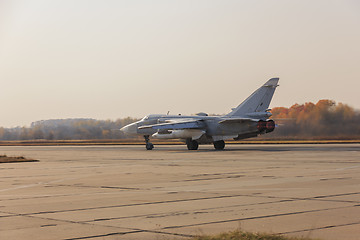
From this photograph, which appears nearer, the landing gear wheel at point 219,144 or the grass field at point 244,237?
the grass field at point 244,237

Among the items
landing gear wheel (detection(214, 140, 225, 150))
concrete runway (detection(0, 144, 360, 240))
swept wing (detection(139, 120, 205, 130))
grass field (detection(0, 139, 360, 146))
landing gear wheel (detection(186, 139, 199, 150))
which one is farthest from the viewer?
grass field (detection(0, 139, 360, 146))

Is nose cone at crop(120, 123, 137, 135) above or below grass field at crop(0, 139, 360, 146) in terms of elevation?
above

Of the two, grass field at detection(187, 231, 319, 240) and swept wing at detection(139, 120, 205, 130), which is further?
swept wing at detection(139, 120, 205, 130)

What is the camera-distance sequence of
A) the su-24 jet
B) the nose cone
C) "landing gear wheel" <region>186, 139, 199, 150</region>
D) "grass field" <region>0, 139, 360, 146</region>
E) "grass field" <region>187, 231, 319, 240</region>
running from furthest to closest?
"grass field" <region>0, 139, 360, 146</region> → the nose cone → "landing gear wheel" <region>186, 139, 199, 150</region> → the su-24 jet → "grass field" <region>187, 231, 319, 240</region>

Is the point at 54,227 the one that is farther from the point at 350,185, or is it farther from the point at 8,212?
the point at 350,185

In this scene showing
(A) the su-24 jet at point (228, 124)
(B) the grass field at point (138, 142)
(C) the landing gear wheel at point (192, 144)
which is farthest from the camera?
(B) the grass field at point (138, 142)

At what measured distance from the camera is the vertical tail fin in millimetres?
40281

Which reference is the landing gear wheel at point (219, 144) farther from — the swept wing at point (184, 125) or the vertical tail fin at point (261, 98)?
the vertical tail fin at point (261, 98)

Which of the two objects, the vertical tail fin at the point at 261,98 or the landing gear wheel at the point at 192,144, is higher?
the vertical tail fin at the point at 261,98

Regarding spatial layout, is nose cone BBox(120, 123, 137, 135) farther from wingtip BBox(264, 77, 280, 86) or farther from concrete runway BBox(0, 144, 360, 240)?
concrete runway BBox(0, 144, 360, 240)

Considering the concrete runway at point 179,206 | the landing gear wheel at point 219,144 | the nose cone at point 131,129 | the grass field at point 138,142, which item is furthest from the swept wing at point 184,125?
the concrete runway at point 179,206

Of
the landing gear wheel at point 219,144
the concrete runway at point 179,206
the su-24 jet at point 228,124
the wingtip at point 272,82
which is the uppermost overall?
the wingtip at point 272,82

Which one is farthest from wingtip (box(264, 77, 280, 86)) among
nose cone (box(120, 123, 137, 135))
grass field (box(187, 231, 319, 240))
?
grass field (box(187, 231, 319, 240))

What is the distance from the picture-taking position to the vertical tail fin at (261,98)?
40281 millimetres
